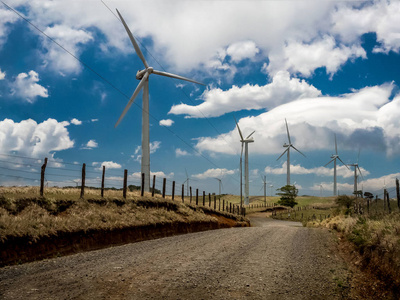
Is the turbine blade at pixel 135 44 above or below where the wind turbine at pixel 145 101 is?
above

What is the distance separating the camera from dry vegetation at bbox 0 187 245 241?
14797mm

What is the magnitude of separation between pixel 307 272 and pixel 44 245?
11.2m

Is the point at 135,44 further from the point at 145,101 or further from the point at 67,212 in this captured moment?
the point at 67,212

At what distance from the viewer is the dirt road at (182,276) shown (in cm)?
844

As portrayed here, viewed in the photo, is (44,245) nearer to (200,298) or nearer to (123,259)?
(123,259)

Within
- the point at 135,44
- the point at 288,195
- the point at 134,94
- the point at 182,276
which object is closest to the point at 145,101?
the point at 134,94

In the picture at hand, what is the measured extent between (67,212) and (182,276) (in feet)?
36.9

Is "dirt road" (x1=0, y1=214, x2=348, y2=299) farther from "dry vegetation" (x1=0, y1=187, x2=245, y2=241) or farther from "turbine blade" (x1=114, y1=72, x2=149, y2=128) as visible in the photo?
"turbine blade" (x1=114, y1=72, x2=149, y2=128)

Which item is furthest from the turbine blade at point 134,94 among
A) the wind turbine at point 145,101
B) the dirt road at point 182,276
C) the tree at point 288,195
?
the tree at point 288,195

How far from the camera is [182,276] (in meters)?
9.84

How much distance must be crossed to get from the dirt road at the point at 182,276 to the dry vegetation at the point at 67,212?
2.78m

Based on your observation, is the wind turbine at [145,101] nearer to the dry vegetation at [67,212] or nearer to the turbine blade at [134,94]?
the turbine blade at [134,94]

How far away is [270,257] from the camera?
43.9 feet

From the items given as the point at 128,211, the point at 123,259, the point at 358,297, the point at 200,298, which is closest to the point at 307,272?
the point at 358,297
